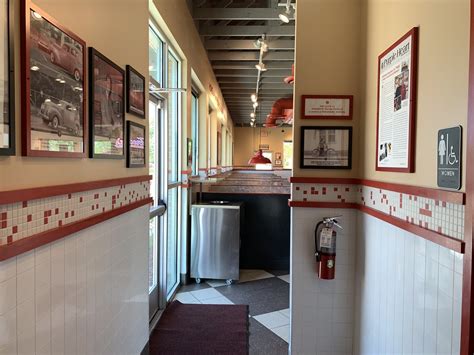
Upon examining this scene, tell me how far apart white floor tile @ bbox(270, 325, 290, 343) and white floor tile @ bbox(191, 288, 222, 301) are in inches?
37.2

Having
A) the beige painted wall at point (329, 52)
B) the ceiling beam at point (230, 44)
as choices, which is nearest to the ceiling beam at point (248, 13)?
the ceiling beam at point (230, 44)

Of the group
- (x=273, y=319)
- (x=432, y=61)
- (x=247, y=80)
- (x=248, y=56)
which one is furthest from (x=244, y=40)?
(x=432, y=61)

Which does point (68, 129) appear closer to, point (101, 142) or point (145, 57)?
point (101, 142)

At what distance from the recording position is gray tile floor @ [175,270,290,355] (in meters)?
2.74

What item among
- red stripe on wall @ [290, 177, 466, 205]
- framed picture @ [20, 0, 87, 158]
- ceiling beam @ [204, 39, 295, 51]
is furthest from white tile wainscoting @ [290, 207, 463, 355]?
ceiling beam @ [204, 39, 295, 51]

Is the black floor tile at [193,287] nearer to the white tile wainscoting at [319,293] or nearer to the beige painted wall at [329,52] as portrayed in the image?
the white tile wainscoting at [319,293]

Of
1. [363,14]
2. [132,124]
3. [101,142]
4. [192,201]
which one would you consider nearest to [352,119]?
[363,14]

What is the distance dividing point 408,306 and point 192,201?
10.1 ft

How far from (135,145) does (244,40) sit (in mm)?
3812

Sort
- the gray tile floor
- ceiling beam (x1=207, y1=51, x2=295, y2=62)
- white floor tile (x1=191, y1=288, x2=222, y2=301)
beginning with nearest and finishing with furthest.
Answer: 1. the gray tile floor
2. white floor tile (x1=191, y1=288, x2=222, y2=301)
3. ceiling beam (x1=207, y1=51, x2=295, y2=62)

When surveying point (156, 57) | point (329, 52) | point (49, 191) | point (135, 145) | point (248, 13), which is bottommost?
point (49, 191)

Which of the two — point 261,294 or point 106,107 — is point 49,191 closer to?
point 106,107

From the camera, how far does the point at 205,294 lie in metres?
3.73

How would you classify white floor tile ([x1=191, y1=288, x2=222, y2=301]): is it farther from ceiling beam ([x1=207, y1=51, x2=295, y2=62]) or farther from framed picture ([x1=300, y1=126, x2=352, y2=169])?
ceiling beam ([x1=207, y1=51, x2=295, y2=62])
